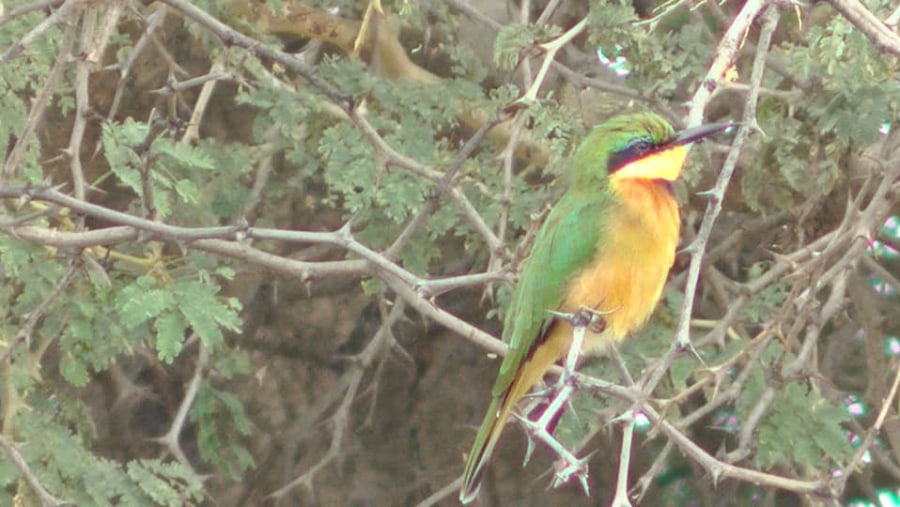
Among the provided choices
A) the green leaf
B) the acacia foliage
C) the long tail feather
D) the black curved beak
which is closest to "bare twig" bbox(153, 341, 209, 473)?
the acacia foliage

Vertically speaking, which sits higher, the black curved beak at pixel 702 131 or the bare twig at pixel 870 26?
the bare twig at pixel 870 26

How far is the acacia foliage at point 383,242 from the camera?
2764 mm

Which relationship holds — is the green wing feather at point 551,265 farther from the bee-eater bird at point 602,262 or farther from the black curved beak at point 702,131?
the black curved beak at point 702,131

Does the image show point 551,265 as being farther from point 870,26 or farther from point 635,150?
point 870,26

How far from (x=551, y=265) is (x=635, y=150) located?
0.85 feet

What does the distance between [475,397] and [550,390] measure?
6.81 feet

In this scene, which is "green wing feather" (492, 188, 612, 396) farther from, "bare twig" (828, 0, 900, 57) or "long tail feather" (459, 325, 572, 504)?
"bare twig" (828, 0, 900, 57)

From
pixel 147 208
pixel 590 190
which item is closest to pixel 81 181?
pixel 147 208

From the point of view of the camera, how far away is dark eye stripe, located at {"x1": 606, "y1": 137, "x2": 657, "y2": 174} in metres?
2.82

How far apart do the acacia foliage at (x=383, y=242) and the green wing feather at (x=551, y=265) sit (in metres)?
0.08

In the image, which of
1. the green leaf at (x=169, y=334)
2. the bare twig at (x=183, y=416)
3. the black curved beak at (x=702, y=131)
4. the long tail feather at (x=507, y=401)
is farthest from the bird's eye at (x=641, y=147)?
the bare twig at (x=183, y=416)

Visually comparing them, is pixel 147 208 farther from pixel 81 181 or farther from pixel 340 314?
pixel 340 314

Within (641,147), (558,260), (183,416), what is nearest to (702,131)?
(641,147)

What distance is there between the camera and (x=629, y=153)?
285cm
